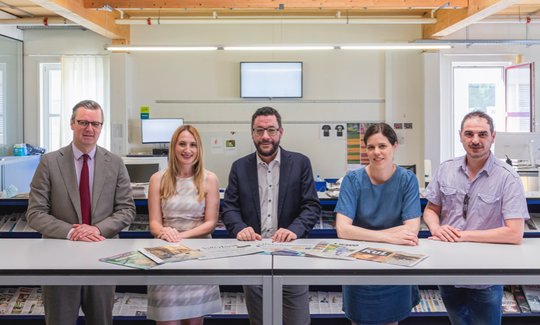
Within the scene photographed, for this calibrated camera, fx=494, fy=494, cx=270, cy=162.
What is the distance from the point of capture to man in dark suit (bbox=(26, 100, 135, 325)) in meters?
2.46

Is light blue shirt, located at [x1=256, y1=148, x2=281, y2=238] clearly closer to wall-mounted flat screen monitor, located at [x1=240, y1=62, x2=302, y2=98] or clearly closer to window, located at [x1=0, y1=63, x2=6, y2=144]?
wall-mounted flat screen monitor, located at [x1=240, y1=62, x2=302, y2=98]

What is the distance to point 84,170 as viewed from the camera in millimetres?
2605

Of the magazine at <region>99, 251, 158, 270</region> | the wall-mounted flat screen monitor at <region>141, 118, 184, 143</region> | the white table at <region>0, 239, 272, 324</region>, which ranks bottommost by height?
the white table at <region>0, 239, 272, 324</region>

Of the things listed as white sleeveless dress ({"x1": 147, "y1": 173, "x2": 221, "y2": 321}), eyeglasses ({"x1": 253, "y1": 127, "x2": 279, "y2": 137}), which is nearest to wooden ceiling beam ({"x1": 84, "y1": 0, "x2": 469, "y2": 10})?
eyeglasses ({"x1": 253, "y1": 127, "x2": 279, "y2": 137})

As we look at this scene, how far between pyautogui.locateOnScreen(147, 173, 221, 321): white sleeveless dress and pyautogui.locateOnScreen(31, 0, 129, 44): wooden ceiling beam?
3856mm

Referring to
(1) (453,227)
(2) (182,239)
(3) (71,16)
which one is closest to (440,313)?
(1) (453,227)

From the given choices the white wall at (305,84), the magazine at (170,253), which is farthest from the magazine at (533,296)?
the white wall at (305,84)

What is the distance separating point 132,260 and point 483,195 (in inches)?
64.1

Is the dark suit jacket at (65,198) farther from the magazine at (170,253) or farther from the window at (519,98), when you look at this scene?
the window at (519,98)

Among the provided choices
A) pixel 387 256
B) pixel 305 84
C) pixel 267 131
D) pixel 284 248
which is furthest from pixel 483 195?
pixel 305 84

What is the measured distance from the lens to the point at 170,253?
2.12 m

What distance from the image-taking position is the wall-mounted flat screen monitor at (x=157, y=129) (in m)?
7.64

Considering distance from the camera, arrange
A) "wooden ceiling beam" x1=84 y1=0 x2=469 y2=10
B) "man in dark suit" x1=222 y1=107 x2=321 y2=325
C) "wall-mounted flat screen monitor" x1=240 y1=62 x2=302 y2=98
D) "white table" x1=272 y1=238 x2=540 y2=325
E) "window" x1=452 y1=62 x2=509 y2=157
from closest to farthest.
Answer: "white table" x1=272 y1=238 x2=540 y2=325, "man in dark suit" x1=222 y1=107 x2=321 y2=325, "wooden ceiling beam" x1=84 y1=0 x2=469 y2=10, "wall-mounted flat screen monitor" x1=240 y1=62 x2=302 y2=98, "window" x1=452 y1=62 x2=509 y2=157

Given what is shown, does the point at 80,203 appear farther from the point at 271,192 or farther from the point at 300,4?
the point at 300,4
